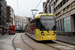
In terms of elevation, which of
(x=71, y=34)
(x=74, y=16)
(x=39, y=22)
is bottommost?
(x=71, y=34)

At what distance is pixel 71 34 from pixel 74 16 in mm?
8462

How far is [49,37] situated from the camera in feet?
49.9

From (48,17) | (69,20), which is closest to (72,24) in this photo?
(69,20)

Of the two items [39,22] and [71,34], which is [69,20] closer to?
[71,34]

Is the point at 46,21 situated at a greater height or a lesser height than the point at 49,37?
greater

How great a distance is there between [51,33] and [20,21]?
147184 mm

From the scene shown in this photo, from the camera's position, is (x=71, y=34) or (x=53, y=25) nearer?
(x=53, y=25)

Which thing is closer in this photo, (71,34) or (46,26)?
(46,26)

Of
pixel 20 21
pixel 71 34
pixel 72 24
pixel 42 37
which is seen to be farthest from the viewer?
pixel 20 21

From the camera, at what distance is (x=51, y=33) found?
50.2 feet

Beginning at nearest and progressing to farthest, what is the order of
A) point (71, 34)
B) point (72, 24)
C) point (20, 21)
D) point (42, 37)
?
point (42, 37), point (71, 34), point (72, 24), point (20, 21)

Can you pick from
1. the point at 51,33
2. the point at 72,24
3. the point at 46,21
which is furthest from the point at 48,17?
the point at 72,24

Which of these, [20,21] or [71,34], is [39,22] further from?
[20,21]

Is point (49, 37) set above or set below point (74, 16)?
below
